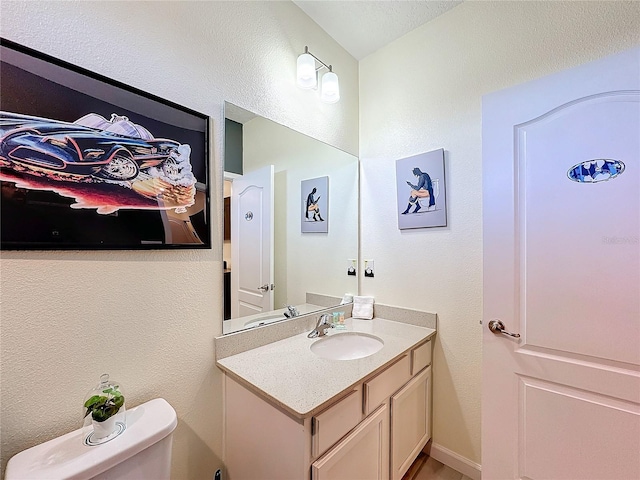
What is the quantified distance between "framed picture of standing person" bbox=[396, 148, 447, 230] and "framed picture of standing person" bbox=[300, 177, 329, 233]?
485 mm

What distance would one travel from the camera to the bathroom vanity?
92cm

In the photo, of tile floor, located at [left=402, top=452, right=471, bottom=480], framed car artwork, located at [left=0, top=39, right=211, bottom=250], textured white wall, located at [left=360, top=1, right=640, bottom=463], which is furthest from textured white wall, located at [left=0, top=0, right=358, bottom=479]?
tile floor, located at [left=402, top=452, right=471, bottom=480]

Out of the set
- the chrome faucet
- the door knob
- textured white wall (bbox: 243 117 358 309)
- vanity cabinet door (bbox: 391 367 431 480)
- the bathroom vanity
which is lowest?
vanity cabinet door (bbox: 391 367 431 480)

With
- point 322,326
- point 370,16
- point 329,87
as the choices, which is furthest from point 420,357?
point 370,16

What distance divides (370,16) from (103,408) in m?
2.24

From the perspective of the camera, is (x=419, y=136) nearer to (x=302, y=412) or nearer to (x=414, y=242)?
(x=414, y=242)

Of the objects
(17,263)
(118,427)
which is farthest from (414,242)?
(17,263)

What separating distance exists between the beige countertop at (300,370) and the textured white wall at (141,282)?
21 cm

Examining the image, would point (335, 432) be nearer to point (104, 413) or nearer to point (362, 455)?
point (362, 455)

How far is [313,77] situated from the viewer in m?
1.51

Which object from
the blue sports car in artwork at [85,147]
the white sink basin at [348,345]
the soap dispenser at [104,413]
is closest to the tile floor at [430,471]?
the white sink basin at [348,345]

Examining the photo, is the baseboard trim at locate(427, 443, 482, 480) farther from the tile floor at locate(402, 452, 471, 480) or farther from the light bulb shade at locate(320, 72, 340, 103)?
the light bulb shade at locate(320, 72, 340, 103)

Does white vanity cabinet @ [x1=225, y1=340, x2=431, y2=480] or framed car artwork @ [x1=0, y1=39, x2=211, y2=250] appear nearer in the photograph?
framed car artwork @ [x1=0, y1=39, x2=211, y2=250]

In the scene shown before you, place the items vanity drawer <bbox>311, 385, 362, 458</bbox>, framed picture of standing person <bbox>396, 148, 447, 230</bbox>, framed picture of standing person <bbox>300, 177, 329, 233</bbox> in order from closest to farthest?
vanity drawer <bbox>311, 385, 362, 458</bbox>
framed picture of standing person <bbox>396, 148, 447, 230</bbox>
framed picture of standing person <bbox>300, 177, 329, 233</bbox>
